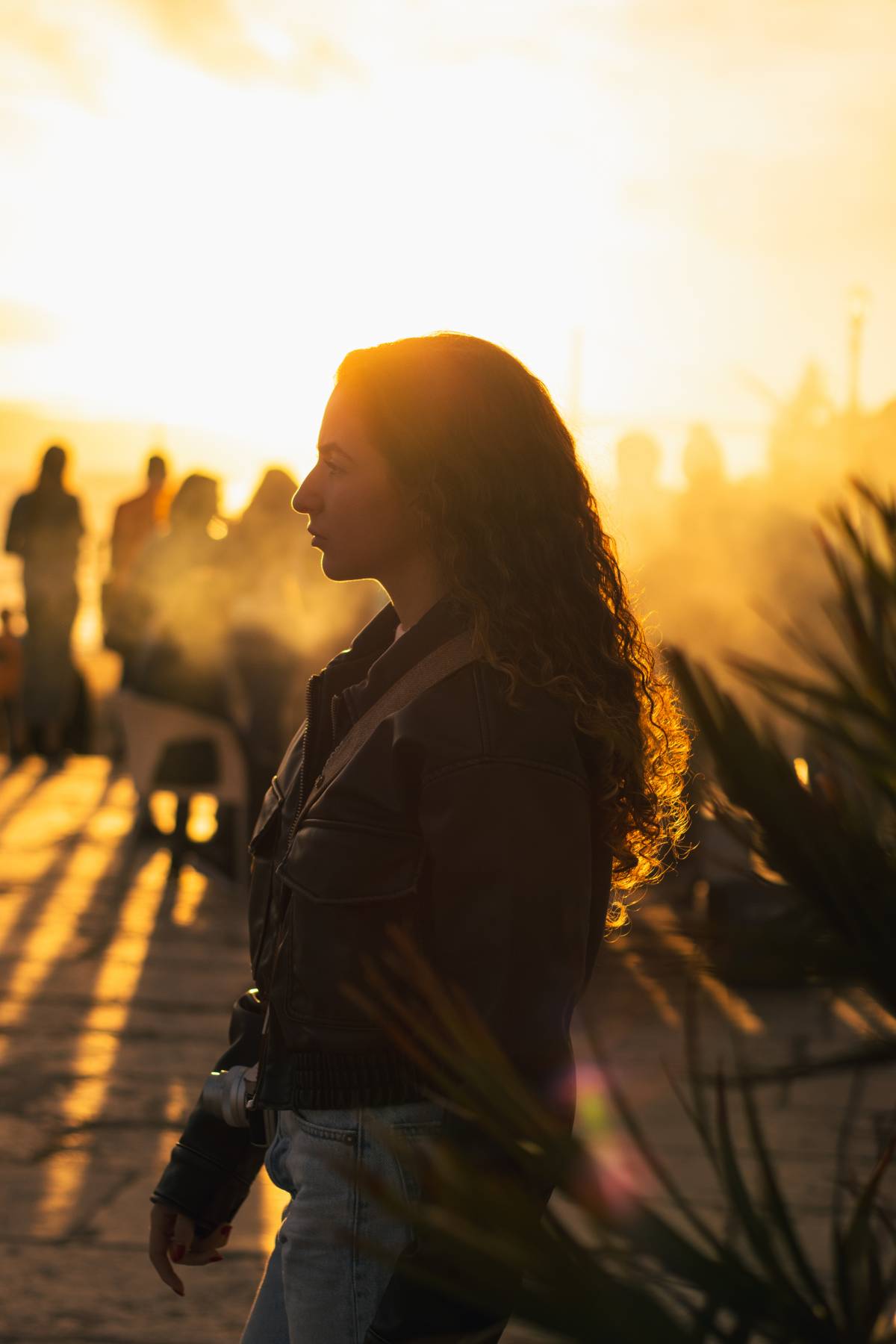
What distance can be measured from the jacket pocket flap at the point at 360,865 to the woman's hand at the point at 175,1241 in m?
0.51

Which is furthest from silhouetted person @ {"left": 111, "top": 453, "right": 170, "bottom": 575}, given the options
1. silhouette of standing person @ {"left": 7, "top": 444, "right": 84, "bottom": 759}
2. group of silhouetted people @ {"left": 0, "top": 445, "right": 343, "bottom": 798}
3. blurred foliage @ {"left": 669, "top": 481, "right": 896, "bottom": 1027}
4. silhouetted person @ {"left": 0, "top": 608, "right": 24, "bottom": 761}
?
blurred foliage @ {"left": 669, "top": 481, "right": 896, "bottom": 1027}

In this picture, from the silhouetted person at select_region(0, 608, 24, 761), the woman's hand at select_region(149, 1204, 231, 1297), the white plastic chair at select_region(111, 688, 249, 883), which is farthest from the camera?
the silhouetted person at select_region(0, 608, 24, 761)

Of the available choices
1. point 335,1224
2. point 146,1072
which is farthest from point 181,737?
point 335,1224

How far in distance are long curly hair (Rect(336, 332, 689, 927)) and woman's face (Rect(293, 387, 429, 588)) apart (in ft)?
0.05

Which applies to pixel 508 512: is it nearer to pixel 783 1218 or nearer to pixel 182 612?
pixel 783 1218

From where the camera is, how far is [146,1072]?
455cm

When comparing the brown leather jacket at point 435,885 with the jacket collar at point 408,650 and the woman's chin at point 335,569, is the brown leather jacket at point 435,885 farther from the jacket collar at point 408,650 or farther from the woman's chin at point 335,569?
the woman's chin at point 335,569

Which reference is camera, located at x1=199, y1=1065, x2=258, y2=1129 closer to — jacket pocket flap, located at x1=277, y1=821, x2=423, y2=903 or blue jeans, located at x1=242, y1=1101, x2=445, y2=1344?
blue jeans, located at x1=242, y1=1101, x2=445, y2=1344

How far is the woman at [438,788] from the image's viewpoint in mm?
1413

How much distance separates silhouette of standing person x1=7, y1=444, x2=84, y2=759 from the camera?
9.98 m

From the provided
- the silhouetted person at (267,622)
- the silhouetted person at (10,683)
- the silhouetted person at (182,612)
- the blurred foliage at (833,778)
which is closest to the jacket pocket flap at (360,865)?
the blurred foliage at (833,778)

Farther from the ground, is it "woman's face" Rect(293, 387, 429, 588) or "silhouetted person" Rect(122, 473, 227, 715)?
"woman's face" Rect(293, 387, 429, 588)

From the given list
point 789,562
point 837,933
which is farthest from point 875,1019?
point 789,562

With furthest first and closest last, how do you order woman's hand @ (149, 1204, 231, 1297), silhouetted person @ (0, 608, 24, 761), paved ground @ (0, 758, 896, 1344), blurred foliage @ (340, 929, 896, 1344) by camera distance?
silhouetted person @ (0, 608, 24, 761), woman's hand @ (149, 1204, 231, 1297), paved ground @ (0, 758, 896, 1344), blurred foliage @ (340, 929, 896, 1344)
